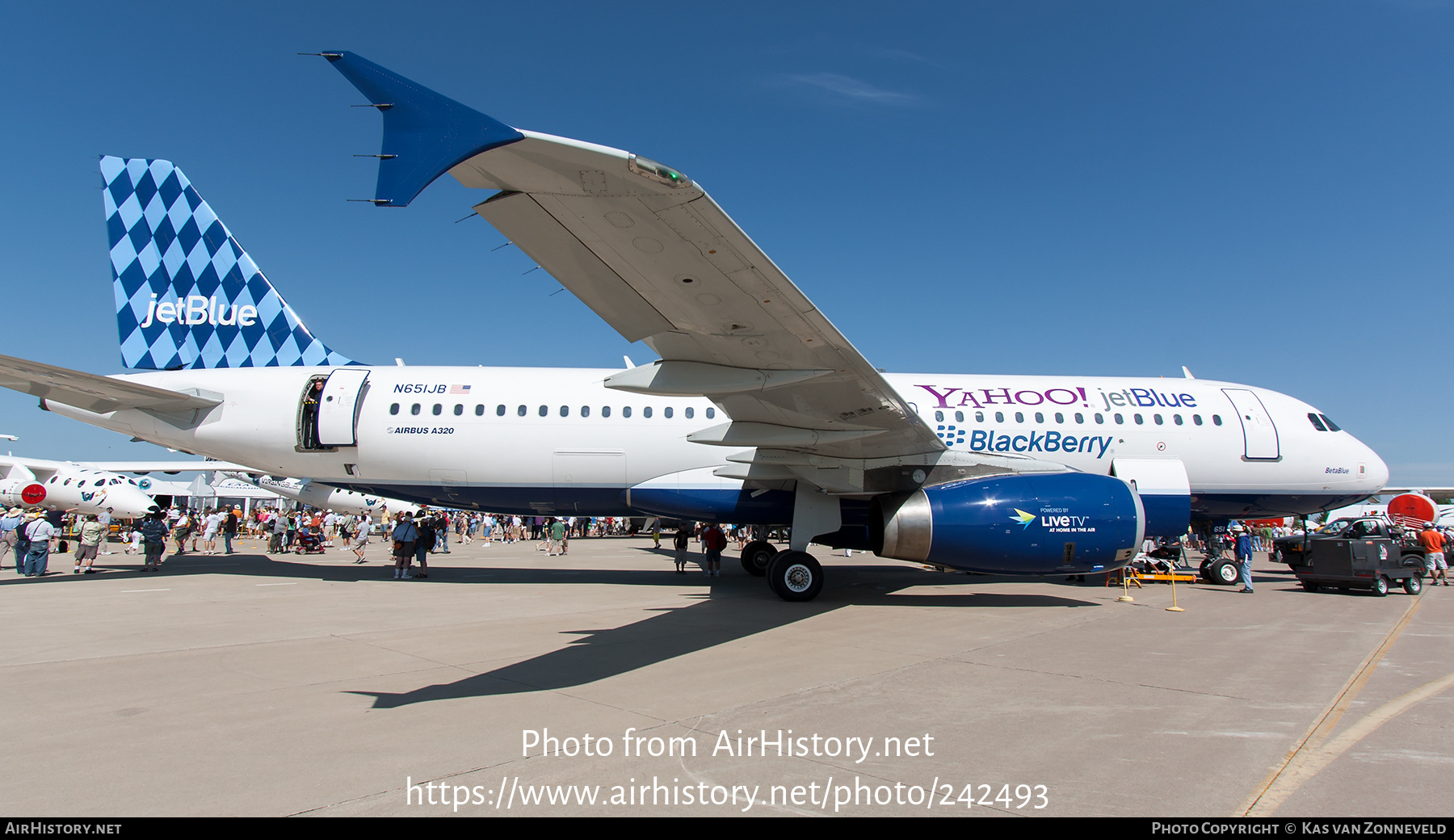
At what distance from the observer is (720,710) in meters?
4.50

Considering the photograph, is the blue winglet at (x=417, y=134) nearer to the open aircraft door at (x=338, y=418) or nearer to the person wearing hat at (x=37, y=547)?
the open aircraft door at (x=338, y=418)

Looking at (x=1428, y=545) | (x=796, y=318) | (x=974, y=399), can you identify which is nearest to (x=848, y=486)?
(x=974, y=399)

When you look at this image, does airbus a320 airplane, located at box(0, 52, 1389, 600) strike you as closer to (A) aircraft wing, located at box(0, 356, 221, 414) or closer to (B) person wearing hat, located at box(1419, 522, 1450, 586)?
(A) aircraft wing, located at box(0, 356, 221, 414)

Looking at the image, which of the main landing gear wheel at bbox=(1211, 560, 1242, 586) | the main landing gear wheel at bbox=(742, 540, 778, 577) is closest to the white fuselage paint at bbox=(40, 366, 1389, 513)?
the main landing gear wheel at bbox=(1211, 560, 1242, 586)

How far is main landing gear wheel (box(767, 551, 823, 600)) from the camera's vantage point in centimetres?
980

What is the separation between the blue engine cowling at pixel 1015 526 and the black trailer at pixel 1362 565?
5582 mm

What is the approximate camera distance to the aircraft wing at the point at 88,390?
10.3m

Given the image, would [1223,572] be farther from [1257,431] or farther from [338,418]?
[338,418]

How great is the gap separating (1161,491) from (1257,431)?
2.76 m

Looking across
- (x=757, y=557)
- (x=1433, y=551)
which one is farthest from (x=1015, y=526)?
(x=1433, y=551)

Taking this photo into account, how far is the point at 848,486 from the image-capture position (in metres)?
9.71

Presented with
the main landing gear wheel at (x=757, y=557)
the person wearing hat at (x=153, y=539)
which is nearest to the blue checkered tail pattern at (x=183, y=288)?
the person wearing hat at (x=153, y=539)
